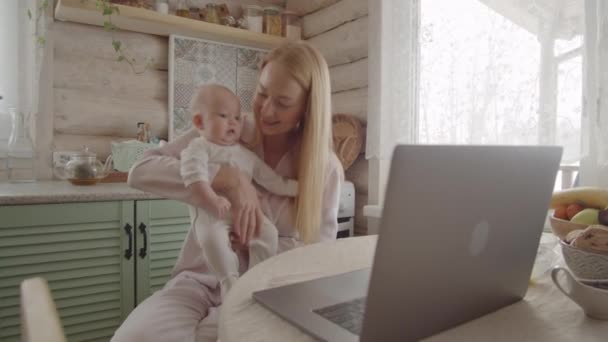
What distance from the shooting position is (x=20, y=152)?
6.99 ft

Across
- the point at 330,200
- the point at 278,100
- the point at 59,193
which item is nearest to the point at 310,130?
the point at 278,100

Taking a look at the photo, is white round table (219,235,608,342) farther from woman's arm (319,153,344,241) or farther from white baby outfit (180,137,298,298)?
woman's arm (319,153,344,241)

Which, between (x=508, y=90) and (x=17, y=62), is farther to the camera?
(x=17, y=62)

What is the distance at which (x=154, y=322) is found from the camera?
37.7 inches

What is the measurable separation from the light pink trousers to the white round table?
11.6 inches

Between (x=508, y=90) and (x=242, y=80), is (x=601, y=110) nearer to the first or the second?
(x=508, y=90)

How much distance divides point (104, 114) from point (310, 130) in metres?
1.63

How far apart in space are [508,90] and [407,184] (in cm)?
157

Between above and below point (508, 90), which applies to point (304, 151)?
below

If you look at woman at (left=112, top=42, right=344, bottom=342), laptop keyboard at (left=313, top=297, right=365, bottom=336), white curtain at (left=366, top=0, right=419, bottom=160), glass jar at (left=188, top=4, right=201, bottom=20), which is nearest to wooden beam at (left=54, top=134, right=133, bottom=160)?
glass jar at (left=188, top=4, right=201, bottom=20)

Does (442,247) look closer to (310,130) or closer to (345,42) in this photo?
(310,130)

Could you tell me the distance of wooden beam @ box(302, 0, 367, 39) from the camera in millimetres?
2539

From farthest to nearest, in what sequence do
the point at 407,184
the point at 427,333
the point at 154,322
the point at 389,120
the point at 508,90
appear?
1. the point at 389,120
2. the point at 508,90
3. the point at 154,322
4. the point at 427,333
5. the point at 407,184

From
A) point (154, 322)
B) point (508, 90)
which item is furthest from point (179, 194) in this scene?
point (508, 90)
